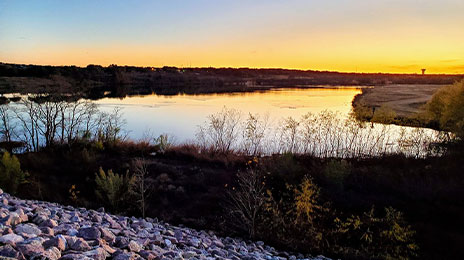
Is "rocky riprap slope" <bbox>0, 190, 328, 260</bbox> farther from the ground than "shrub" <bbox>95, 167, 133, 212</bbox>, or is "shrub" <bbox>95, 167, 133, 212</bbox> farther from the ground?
"rocky riprap slope" <bbox>0, 190, 328, 260</bbox>

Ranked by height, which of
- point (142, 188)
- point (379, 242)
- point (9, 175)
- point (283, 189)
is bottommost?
point (379, 242)

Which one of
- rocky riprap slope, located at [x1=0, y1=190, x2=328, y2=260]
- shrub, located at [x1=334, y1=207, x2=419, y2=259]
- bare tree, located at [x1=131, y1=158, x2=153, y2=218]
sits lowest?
shrub, located at [x1=334, y1=207, x2=419, y2=259]

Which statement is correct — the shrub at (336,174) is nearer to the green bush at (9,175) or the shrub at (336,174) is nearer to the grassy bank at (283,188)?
the grassy bank at (283,188)

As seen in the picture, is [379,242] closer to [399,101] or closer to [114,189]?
[114,189]

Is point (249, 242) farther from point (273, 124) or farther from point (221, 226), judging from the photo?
point (273, 124)

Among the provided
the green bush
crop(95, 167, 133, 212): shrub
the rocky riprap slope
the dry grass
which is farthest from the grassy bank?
the dry grass

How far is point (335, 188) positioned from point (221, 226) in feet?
16.6

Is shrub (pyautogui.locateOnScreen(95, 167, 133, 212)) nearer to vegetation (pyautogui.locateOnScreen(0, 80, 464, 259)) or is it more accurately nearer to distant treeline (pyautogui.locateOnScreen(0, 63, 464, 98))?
vegetation (pyautogui.locateOnScreen(0, 80, 464, 259))

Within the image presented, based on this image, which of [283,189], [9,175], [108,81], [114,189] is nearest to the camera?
[114,189]

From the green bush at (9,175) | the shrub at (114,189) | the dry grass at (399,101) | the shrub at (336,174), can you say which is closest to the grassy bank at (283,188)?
the shrub at (336,174)

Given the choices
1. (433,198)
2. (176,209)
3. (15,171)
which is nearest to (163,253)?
(176,209)

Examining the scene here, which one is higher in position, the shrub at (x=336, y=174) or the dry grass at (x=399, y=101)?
the dry grass at (x=399, y=101)

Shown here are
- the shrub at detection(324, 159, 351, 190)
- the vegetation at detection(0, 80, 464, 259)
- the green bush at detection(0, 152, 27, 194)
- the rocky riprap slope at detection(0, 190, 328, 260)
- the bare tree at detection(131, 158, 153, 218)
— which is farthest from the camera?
the shrub at detection(324, 159, 351, 190)

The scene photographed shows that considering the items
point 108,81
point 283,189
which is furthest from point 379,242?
point 108,81
